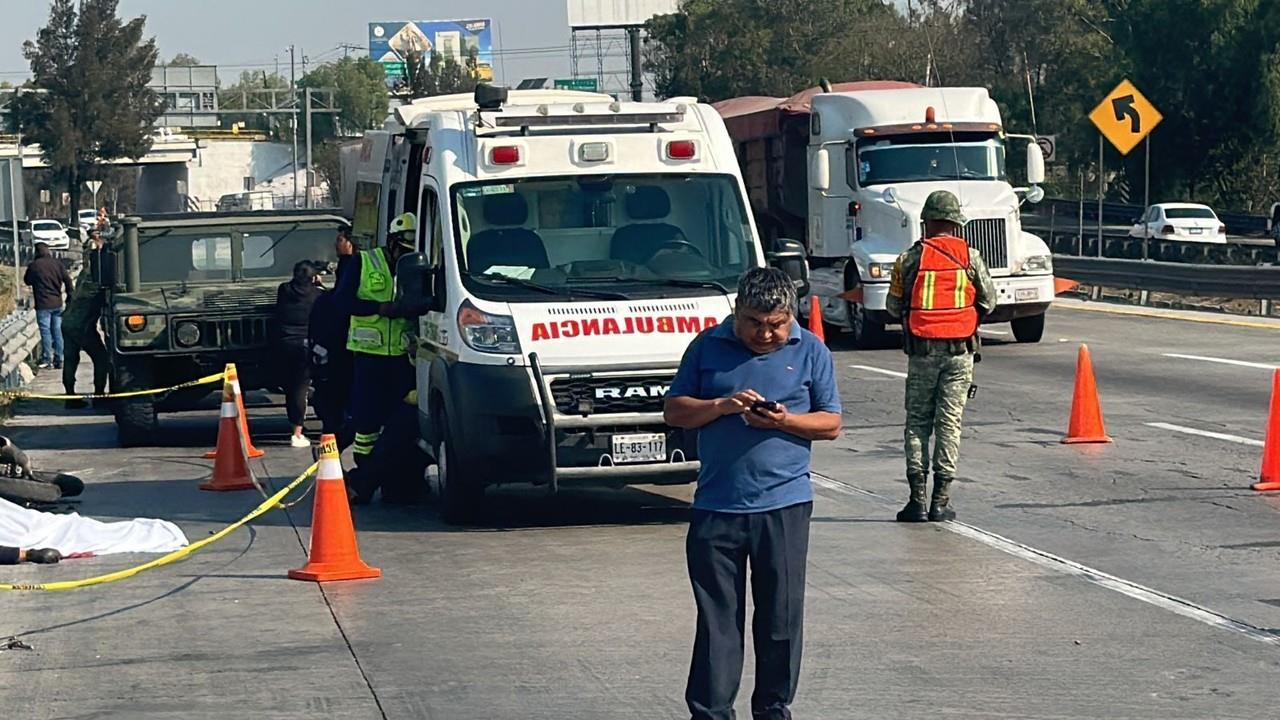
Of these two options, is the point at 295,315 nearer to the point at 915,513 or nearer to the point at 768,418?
the point at 915,513

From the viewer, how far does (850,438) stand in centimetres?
1598

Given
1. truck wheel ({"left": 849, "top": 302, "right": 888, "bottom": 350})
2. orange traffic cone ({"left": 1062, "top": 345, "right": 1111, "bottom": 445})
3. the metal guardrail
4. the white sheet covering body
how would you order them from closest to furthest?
the white sheet covering body < orange traffic cone ({"left": 1062, "top": 345, "right": 1111, "bottom": 445}) < truck wheel ({"left": 849, "top": 302, "right": 888, "bottom": 350}) < the metal guardrail

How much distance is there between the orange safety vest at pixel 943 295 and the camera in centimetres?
1112

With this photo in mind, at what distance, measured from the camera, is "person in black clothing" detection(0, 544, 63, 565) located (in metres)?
10.5

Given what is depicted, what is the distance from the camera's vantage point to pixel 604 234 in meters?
11.9

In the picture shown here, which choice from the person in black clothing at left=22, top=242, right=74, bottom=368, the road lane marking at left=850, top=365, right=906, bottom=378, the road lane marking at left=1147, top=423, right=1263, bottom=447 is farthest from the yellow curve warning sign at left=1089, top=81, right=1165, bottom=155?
the road lane marking at left=1147, top=423, right=1263, bottom=447

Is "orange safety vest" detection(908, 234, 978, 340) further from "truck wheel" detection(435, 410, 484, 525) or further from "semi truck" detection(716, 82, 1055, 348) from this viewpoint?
"semi truck" detection(716, 82, 1055, 348)

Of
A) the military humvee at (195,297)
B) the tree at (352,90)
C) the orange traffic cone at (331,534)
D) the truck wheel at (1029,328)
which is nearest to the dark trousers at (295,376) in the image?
the military humvee at (195,297)

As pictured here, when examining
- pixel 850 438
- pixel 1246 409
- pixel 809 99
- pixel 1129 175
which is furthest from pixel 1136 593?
pixel 1129 175

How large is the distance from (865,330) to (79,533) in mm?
15398

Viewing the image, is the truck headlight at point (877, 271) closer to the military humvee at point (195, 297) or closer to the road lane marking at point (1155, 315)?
the road lane marking at point (1155, 315)

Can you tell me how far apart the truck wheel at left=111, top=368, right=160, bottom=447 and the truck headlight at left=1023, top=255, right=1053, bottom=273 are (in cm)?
1190

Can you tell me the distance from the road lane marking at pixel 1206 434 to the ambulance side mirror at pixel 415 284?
665cm

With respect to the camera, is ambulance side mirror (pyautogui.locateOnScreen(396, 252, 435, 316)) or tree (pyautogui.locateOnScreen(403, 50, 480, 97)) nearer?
ambulance side mirror (pyautogui.locateOnScreen(396, 252, 435, 316))
